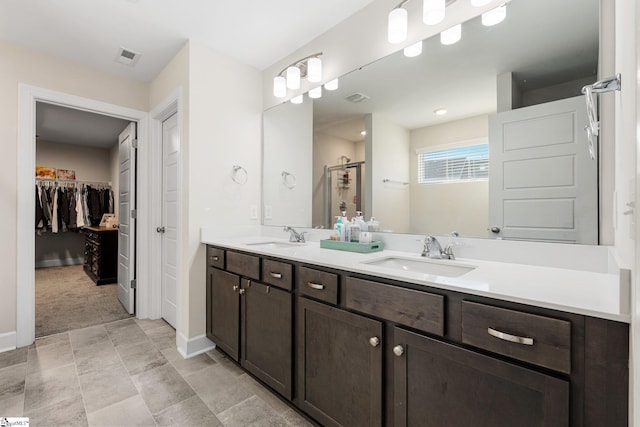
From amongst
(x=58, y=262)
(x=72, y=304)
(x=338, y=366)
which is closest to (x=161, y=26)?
(x=338, y=366)

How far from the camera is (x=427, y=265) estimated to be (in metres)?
1.48

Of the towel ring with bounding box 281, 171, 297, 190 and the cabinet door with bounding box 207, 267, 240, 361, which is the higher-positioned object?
the towel ring with bounding box 281, 171, 297, 190

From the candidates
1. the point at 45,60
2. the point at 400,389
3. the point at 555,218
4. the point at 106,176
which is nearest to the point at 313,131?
the point at 555,218

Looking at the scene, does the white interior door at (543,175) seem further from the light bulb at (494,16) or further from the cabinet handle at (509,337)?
the cabinet handle at (509,337)

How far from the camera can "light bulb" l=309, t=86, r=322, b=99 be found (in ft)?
7.40

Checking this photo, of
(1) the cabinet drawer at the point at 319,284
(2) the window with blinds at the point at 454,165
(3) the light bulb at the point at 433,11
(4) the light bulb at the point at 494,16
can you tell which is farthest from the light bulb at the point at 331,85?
(1) the cabinet drawer at the point at 319,284

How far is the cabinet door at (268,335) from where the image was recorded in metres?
1.56

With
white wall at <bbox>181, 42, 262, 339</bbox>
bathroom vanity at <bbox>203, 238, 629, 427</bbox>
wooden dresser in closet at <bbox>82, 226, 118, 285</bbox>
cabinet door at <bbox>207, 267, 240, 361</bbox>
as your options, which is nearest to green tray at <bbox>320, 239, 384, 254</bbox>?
bathroom vanity at <bbox>203, 238, 629, 427</bbox>

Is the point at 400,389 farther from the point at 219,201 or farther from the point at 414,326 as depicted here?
the point at 219,201

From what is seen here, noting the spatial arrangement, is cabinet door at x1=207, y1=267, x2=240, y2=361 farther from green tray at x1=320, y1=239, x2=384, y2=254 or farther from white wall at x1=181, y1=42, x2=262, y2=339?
green tray at x1=320, y1=239, x2=384, y2=254

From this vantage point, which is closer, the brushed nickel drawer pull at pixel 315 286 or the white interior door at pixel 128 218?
the brushed nickel drawer pull at pixel 315 286

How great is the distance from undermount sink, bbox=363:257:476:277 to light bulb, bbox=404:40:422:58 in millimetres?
1182

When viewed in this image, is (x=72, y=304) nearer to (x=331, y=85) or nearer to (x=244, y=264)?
(x=244, y=264)

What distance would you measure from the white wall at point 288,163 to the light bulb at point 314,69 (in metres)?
0.22
